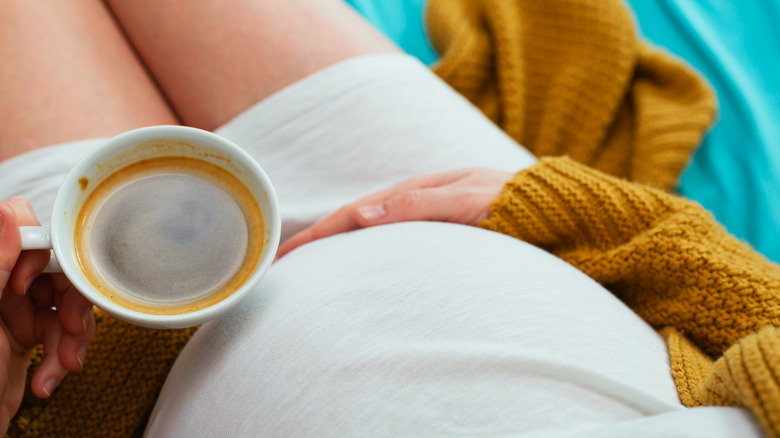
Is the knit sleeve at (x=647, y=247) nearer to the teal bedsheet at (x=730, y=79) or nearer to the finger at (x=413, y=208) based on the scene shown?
the finger at (x=413, y=208)

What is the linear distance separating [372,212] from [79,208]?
0.31m

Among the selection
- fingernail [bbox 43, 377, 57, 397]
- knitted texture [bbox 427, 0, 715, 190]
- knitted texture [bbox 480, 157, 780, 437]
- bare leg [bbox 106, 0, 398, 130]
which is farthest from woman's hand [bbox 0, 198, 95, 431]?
knitted texture [bbox 427, 0, 715, 190]

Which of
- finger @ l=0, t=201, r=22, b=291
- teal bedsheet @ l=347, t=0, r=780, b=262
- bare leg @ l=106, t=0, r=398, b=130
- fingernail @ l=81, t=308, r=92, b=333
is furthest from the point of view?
teal bedsheet @ l=347, t=0, r=780, b=262

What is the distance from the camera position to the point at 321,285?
1.83 feet

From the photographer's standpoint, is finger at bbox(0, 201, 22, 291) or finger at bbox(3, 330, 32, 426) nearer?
finger at bbox(0, 201, 22, 291)

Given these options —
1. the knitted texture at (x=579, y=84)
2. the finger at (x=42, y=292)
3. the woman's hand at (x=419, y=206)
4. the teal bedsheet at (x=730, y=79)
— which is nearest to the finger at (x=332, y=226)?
the woman's hand at (x=419, y=206)

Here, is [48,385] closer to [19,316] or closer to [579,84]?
[19,316]

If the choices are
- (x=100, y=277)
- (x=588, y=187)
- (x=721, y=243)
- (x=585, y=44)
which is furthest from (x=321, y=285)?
(x=585, y=44)

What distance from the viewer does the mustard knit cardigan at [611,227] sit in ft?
1.91

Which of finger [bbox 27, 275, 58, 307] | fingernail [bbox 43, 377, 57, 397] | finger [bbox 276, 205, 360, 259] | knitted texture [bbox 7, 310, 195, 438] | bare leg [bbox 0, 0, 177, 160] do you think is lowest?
knitted texture [bbox 7, 310, 195, 438]

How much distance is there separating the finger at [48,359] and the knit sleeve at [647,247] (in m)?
0.49

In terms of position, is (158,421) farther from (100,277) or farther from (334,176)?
(334,176)

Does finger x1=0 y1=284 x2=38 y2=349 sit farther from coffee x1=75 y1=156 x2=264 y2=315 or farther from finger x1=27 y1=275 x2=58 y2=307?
coffee x1=75 y1=156 x2=264 y2=315

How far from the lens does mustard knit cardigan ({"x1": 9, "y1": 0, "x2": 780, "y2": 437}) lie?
0.58 m
